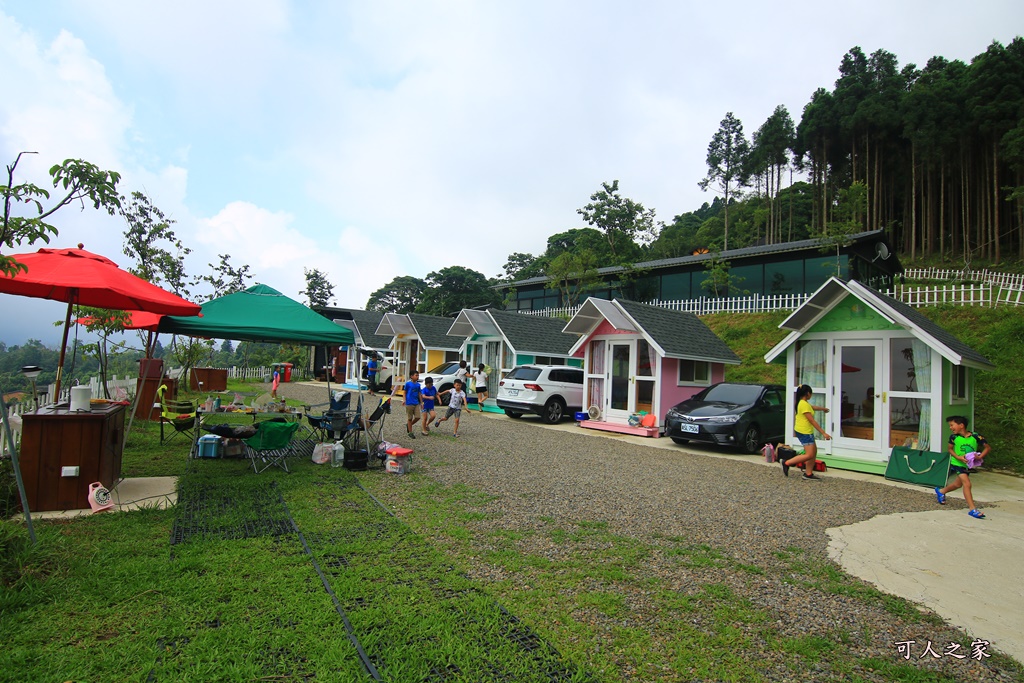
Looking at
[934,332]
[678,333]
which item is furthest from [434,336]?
[934,332]

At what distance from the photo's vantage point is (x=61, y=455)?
530 cm

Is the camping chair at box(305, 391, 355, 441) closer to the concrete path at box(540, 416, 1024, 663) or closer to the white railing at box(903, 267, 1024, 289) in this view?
the concrete path at box(540, 416, 1024, 663)

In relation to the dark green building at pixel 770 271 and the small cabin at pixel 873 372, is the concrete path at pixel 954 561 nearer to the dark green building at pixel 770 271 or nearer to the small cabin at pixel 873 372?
the small cabin at pixel 873 372

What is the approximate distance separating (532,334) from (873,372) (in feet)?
39.0

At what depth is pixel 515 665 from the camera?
2922 millimetres

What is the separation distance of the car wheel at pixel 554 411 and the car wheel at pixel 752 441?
5655 mm

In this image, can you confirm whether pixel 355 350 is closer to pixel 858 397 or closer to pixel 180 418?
pixel 180 418

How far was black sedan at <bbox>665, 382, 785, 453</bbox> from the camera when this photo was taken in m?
11.5

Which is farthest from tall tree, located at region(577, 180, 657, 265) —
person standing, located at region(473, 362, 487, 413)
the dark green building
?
person standing, located at region(473, 362, 487, 413)

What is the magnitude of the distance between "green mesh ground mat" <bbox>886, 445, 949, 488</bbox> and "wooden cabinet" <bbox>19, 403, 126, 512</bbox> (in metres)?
11.2

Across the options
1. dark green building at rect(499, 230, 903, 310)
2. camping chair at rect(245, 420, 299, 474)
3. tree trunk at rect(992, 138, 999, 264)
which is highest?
tree trunk at rect(992, 138, 999, 264)

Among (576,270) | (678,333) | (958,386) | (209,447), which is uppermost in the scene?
(576,270)

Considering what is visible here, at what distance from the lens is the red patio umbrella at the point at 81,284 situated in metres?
5.51

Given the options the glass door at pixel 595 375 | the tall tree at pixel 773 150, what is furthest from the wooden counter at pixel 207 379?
the tall tree at pixel 773 150
